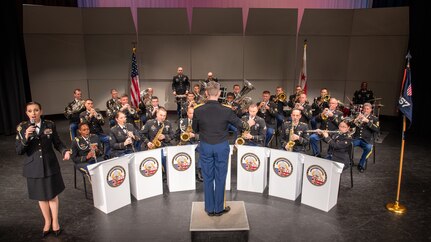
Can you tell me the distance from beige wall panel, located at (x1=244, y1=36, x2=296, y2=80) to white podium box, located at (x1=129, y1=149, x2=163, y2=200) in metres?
7.01

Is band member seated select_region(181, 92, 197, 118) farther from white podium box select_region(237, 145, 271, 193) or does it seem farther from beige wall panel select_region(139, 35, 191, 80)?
beige wall panel select_region(139, 35, 191, 80)

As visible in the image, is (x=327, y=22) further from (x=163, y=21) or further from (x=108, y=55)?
(x=108, y=55)

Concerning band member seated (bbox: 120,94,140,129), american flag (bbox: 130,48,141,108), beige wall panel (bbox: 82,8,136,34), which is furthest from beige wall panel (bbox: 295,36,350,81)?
band member seated (bbox: 120,94,140,129)

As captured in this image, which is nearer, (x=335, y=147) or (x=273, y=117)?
(x=335, y=147)

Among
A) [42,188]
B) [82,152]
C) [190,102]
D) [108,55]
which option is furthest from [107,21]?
[42,188]

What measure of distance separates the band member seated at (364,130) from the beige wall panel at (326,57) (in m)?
5.20

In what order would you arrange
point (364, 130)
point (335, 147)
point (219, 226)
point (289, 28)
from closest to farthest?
point (219, 226), point (335, 147), point (364, 130), point (289, 28)

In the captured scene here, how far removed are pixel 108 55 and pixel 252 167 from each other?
801 cm

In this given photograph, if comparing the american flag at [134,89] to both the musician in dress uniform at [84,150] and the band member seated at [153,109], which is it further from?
the musician in dress uniform at [84,150]

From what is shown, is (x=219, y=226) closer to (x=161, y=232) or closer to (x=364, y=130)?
(x=161, y=232)

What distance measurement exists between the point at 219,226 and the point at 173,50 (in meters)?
8.39

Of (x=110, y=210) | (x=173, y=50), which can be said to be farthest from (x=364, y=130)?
(x=173, y=50)

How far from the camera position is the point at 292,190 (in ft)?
18.2

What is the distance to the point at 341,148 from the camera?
19.5 ft
